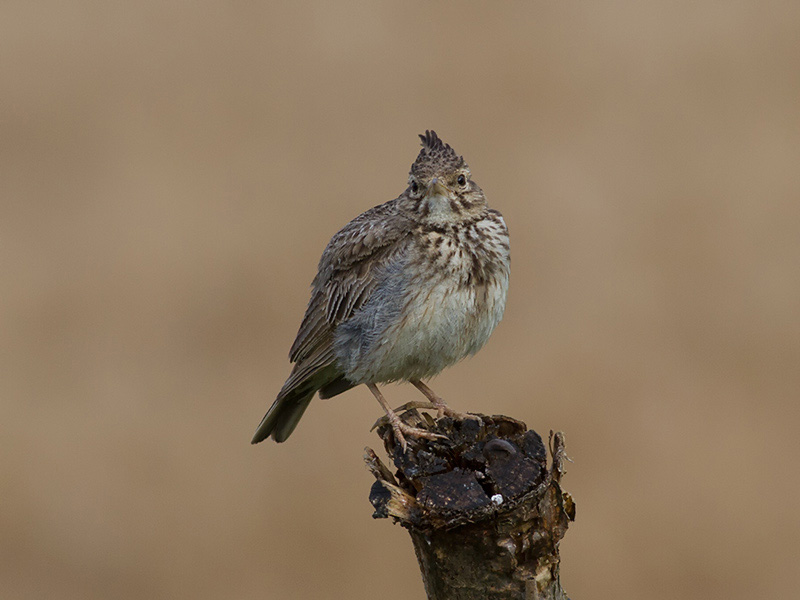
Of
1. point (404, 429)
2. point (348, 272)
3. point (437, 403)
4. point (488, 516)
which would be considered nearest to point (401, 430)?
point (404, 429)

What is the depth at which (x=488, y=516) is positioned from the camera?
327 centimetres

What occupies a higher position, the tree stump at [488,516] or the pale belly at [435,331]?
the pale belly at [435,331]

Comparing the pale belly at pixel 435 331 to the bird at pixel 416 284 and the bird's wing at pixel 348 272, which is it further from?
the bird's wing at pixel 348 272

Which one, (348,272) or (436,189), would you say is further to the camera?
(348,272)

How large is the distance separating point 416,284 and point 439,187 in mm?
514

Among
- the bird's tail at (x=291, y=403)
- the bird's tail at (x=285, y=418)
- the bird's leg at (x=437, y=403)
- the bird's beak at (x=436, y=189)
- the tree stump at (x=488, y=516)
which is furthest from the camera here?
the bird's tail at (x=285, y=418)

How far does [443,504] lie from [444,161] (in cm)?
242

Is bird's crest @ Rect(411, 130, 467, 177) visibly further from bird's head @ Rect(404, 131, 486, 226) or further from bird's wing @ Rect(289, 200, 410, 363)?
bird's wing @ Rect(289, 200, 410, 363)

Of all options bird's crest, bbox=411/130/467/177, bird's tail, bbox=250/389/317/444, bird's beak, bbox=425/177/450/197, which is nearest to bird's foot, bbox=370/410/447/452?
bird's tail, bbox=250/389/317/444

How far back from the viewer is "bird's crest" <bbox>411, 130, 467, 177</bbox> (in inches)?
208

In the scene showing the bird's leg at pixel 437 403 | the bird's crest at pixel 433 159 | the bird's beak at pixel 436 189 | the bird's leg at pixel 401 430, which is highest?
the bird's crest at pixel 433 159

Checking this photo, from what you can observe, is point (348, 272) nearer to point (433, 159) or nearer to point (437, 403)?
point (433, 159)

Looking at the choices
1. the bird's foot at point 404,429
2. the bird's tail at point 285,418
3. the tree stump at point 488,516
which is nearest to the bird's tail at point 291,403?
the bird's tail at point 285,418

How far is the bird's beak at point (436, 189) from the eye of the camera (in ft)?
17.1
